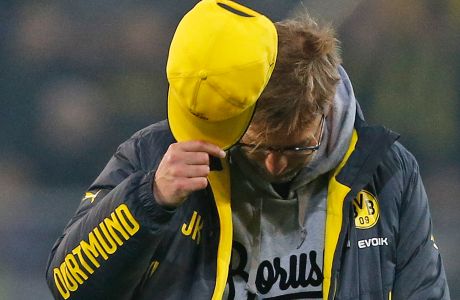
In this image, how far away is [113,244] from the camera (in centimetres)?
124

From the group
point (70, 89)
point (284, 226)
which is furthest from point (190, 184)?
point (70, 89)

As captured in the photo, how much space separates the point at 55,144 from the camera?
7.63 ft

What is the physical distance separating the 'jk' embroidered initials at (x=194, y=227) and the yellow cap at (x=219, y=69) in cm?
15

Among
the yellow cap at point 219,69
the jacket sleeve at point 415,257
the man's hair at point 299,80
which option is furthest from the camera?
the jacket sleeve at point 415,257

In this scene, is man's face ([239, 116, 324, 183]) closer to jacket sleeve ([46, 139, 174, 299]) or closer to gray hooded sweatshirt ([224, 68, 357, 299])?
gray hooded sweatshirt ([224, 68, 357, 299])

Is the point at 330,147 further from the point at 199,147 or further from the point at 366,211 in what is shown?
the point at 199,147

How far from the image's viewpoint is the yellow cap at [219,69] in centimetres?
116

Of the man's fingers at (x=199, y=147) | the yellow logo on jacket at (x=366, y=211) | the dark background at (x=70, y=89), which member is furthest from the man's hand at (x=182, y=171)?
the dark background at (x=70, y=89)

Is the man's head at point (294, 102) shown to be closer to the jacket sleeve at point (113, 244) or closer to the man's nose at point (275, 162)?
the man's nose at point (275, 162)

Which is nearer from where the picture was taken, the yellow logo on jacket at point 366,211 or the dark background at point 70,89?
the yellow logo on jacket at point 366,211

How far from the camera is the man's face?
1.30 m

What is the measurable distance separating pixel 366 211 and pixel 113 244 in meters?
0.38

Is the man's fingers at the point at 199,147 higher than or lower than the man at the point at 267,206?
higher

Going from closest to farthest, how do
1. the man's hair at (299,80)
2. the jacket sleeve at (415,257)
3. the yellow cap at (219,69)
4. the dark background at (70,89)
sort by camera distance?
the yellow cap at (219,69), the man's hair at (299,80), the jacket sleeve at (415,257), the dark background at (70,89)
